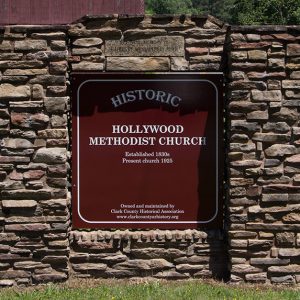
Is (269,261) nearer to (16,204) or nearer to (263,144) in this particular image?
(263,144)

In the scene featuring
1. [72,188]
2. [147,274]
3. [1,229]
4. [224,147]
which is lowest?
[147,274]

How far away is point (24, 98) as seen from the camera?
582cm

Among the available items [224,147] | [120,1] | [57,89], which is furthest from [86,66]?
[120,1]

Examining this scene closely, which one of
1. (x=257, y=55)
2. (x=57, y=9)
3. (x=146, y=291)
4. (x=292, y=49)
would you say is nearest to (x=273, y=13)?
(x=57, y=9)

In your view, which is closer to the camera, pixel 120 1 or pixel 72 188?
pixel 72 188

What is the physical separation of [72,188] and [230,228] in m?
1.68

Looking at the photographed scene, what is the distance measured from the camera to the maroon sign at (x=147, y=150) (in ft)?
19.7

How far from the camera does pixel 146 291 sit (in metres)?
5.55

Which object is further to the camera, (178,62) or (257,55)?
(178,62)

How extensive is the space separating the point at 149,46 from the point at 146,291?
2.46 meters

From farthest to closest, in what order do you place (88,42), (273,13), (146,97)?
(273,13) → (146,97) → (88,42)

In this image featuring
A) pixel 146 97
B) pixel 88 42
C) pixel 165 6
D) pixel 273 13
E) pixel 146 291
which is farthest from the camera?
pixel 165 6

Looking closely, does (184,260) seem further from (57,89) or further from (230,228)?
(57,89)

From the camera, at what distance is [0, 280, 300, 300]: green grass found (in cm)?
539
